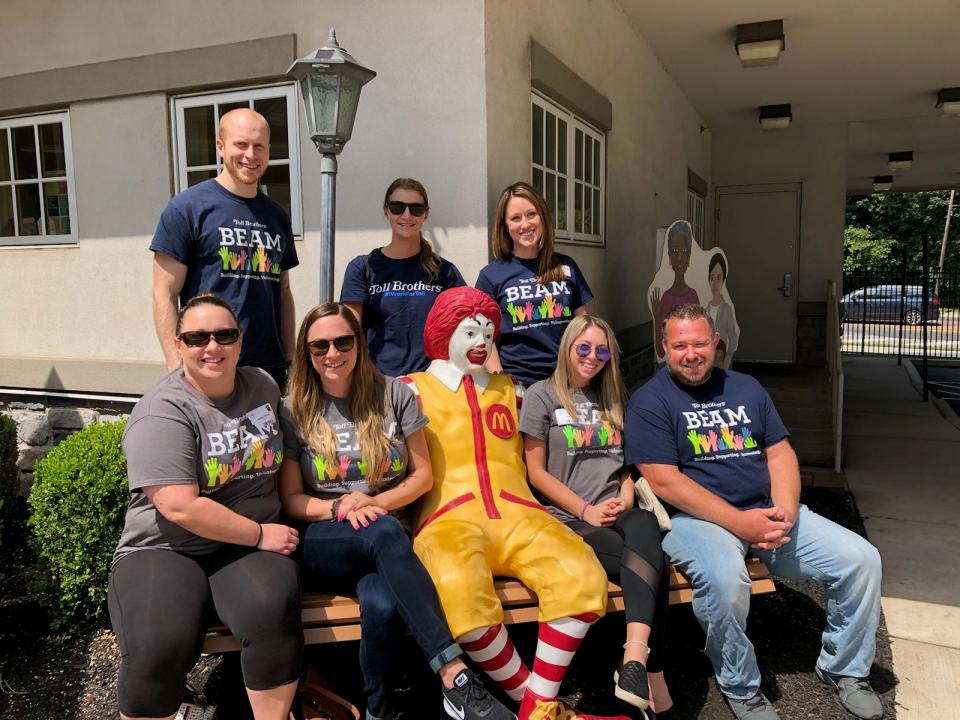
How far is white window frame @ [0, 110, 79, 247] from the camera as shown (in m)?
5.46

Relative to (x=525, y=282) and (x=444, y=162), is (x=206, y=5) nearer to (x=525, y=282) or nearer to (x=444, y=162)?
(x=444, y=162)

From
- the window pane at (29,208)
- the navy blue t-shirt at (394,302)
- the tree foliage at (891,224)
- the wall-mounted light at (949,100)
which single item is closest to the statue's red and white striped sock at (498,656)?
the navy blue t-shirt at (394,302)

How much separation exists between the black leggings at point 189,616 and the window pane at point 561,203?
334 cm

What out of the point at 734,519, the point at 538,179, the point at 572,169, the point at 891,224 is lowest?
the point at 734,519

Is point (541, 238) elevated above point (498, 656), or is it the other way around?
point (541, 238)

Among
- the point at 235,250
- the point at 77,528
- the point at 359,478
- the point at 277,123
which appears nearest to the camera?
the point at 359,478

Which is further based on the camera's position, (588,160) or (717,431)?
(588,160)

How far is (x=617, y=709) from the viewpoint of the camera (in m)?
2.99

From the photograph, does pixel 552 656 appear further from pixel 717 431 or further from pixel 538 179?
pixel 538 179

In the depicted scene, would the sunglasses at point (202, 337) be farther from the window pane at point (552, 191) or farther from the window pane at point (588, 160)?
the window pane at point (588, 160)

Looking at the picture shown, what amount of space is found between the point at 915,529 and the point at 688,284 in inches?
83.0

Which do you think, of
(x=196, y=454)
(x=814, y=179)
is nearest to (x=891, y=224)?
(x=814, y=179)

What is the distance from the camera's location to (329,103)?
3.41 m

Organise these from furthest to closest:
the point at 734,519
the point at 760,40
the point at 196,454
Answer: the point at 760,40, the point at 734,519, the point at 196,454
